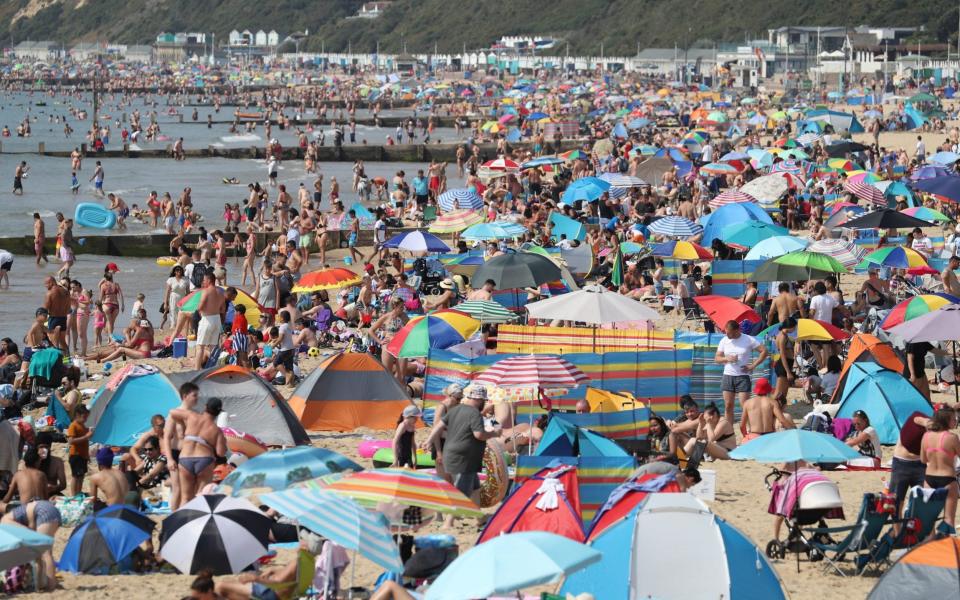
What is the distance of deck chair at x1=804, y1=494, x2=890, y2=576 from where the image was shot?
307 inches

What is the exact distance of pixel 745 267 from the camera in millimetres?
15922

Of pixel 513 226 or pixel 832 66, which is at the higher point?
pixel 832 66

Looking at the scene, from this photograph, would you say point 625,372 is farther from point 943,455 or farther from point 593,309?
point 943,455

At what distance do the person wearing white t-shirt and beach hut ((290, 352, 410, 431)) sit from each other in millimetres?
2798

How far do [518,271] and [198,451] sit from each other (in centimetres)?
550

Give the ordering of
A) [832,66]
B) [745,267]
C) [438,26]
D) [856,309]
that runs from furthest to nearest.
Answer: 1. [438,26]
2. [832,66]
3. [745,267]
4. [856,309]

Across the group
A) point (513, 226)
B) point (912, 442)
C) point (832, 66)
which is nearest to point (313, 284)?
point (513, 226)

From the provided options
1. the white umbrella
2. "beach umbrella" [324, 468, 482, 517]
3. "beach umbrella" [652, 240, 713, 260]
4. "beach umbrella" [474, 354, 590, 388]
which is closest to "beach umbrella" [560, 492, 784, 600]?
"beach umbrella" [324, 468, 482, 517]

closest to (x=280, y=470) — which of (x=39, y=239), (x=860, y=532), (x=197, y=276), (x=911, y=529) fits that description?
(x=860, y=532)

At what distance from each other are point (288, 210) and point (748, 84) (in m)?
65.4

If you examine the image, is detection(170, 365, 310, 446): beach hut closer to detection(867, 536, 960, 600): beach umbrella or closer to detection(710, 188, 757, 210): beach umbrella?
detection(867, 536, 960, 600): beach umbrella

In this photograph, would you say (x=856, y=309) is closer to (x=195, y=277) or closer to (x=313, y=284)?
(x=313, y=284)

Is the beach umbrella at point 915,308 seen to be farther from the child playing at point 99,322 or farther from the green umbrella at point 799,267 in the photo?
the child playing at point 99,322

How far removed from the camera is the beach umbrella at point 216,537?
7387mm
